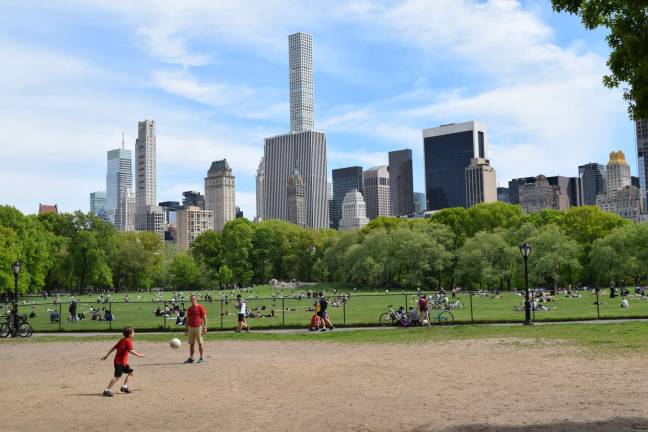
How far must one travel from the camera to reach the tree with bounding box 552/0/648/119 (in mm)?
12219

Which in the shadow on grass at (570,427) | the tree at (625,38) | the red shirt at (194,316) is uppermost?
the tree at (625,38)

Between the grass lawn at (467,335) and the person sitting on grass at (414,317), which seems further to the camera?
the person sitting on grass at (414,317)

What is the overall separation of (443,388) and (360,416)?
3.33 meters

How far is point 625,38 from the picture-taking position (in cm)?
1230

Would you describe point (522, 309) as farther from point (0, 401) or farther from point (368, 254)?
point (368, 254)

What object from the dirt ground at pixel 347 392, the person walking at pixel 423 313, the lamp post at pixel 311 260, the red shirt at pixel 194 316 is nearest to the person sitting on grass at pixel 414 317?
the person walking at pixel 423 313

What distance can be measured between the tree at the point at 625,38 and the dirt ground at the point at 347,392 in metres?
5.81

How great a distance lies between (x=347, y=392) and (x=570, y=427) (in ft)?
18.0

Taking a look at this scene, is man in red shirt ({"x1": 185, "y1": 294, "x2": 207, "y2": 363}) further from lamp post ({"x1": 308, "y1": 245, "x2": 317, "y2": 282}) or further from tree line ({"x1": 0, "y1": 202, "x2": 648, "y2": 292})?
lamp post ({"x1": 308, "y1": 245, "x2": 317, "y2": 282})

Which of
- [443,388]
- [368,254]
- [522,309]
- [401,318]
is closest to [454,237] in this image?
[368,254]

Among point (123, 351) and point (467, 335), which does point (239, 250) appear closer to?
point (467, 335)

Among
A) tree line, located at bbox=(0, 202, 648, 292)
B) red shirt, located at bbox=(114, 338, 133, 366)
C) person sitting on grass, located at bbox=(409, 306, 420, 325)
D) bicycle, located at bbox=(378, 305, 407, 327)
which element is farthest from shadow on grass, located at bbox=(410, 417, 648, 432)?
tree line, located at bbox=(0, 202, 648, 292)

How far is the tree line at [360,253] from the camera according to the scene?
86.8 metres

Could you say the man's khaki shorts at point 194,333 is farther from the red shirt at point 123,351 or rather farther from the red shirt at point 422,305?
the red shirt at point 422,305
